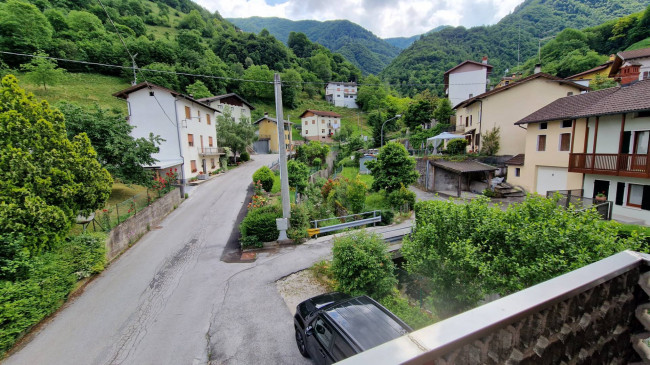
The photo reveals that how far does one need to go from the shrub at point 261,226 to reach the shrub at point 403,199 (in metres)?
8.59

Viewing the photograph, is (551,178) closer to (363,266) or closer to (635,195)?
(635,195)

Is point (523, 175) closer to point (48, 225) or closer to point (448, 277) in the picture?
point (448, 277)

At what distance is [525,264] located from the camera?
5.46 m

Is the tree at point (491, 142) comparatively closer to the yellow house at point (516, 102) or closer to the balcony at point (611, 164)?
the yellow house at point (516, 102)

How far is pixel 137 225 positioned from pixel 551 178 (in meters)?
26.5

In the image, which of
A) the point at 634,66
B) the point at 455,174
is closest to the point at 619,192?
the point at 455,174

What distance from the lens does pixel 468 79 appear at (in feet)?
156

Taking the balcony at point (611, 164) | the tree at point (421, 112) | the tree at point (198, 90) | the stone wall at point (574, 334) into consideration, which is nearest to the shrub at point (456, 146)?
the balcony at point (611, 164)

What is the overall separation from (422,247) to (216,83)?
66942mm

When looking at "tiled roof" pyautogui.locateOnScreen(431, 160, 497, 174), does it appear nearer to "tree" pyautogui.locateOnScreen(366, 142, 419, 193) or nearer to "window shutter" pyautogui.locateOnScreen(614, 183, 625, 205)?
"tree" pyautogui.locateOnScreen(366, 142, 419, 193)

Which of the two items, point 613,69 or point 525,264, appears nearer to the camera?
point 525,264

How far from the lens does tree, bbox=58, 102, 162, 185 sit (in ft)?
52.0

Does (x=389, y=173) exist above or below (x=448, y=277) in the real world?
above

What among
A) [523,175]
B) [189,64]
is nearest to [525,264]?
[523,175]
